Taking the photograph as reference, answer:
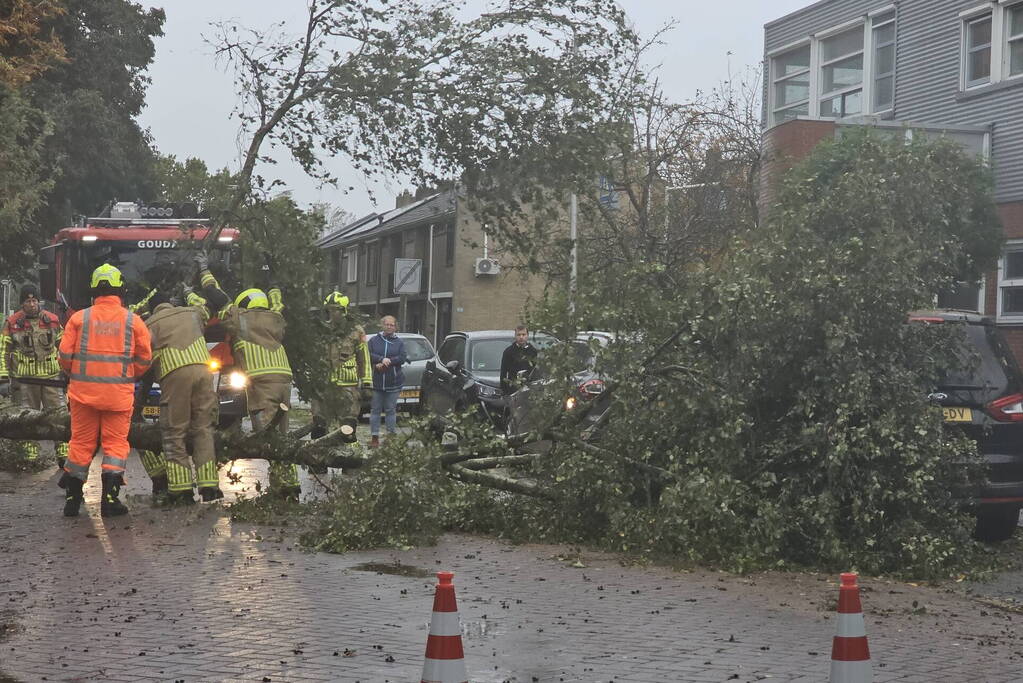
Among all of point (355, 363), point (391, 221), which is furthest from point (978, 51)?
point (391, 221)

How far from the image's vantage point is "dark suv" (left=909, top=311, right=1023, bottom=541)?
10.4m

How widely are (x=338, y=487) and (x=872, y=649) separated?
16.1ft

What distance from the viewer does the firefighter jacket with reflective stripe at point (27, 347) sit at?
1672 centimetres

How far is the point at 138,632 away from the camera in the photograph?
7.05 meters

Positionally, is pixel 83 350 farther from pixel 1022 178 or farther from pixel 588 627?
pixel 1022 178

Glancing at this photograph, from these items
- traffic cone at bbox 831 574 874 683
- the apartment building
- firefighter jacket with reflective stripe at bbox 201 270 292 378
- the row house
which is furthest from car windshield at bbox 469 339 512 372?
the apartment building

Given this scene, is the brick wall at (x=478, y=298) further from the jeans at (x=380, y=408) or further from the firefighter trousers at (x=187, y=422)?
the firefighter trousers at (x=187, y=422)

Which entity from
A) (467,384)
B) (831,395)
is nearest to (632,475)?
(831,395)

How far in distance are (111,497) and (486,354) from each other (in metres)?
10.5

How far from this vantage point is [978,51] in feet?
88.0

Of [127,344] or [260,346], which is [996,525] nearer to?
[260,346]

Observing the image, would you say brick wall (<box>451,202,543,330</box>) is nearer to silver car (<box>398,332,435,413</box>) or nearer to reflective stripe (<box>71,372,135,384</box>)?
silver car (<box>398,332,435,413</box>)

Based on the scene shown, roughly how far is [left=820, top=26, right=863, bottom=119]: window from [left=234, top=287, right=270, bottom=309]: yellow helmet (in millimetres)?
20395

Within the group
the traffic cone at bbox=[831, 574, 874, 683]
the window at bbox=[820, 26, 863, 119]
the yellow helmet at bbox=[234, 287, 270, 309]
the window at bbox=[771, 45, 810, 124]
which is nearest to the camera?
the traffic cone at bbox=[831, 574, 874, 683]
